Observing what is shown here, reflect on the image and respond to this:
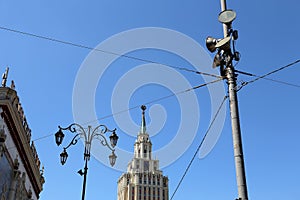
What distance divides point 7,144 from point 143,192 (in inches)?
3846

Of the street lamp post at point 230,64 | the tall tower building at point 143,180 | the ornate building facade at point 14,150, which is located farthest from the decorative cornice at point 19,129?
the tall tower building at point 143,180

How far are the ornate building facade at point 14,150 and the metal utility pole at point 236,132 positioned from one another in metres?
14.1

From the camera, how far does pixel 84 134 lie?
17078mm

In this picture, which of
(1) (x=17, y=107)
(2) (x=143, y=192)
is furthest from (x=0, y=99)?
(2) (x=143, y=192)

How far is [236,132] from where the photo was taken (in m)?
7.59

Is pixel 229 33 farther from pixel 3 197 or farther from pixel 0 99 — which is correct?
pixel 3 197

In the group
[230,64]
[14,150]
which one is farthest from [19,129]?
[230,64]

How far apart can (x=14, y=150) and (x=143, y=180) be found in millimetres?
97032

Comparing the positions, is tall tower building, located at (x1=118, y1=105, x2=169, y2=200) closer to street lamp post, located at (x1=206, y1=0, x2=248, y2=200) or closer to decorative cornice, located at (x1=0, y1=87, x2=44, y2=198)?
decorative cornice, located at (x1=0, y1=87, x2=44, y2=198)

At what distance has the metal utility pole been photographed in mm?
7039

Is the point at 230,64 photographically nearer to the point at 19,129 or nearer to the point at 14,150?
the point at 19,129

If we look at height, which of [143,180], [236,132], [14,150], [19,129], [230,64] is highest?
[143,180]

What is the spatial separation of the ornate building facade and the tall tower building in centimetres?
8400

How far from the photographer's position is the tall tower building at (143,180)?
113312mm
